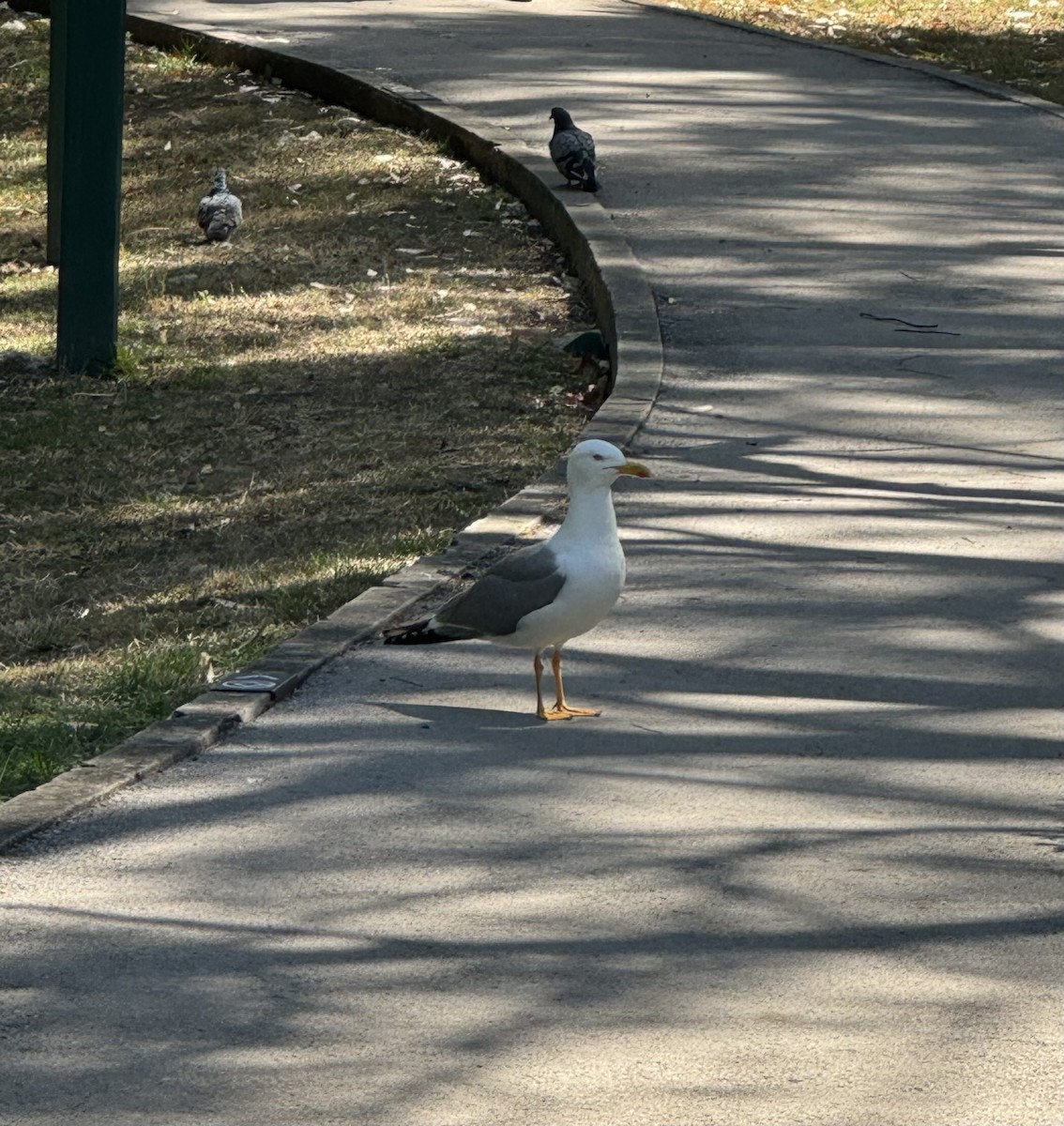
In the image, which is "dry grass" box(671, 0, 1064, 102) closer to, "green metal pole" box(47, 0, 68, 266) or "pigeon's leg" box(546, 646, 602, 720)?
"green metal pole" box(47, 0, 68, 266)

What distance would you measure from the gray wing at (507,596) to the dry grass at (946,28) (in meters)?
11.2

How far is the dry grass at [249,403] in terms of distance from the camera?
7.07 meters

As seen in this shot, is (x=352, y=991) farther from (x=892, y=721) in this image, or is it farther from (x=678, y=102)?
(x=678, y=102)

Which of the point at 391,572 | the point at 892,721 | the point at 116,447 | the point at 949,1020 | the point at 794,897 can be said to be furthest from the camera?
the point at 116,447

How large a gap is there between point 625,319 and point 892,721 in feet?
14.4

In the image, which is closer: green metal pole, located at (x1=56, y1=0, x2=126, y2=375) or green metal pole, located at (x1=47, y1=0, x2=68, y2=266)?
green metal pole, located at (x1=56, y1=0, x2=126, y2=375)

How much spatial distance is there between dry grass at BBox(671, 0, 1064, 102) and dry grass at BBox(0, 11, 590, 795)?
5.03 m

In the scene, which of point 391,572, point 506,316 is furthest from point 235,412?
point 391,572

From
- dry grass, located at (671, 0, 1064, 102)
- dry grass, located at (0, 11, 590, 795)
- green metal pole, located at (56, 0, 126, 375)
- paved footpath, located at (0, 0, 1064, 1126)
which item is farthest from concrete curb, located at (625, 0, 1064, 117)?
green metal pole, located at (56, 0, 126, 375)

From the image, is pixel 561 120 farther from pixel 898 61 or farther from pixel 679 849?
pixel 679 849

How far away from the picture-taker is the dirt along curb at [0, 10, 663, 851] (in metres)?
5.38

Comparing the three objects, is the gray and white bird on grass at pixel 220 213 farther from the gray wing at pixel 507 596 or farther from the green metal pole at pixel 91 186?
the gray wing at pixel 507 596

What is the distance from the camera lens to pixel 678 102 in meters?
14.4

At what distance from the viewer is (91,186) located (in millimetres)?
10352
